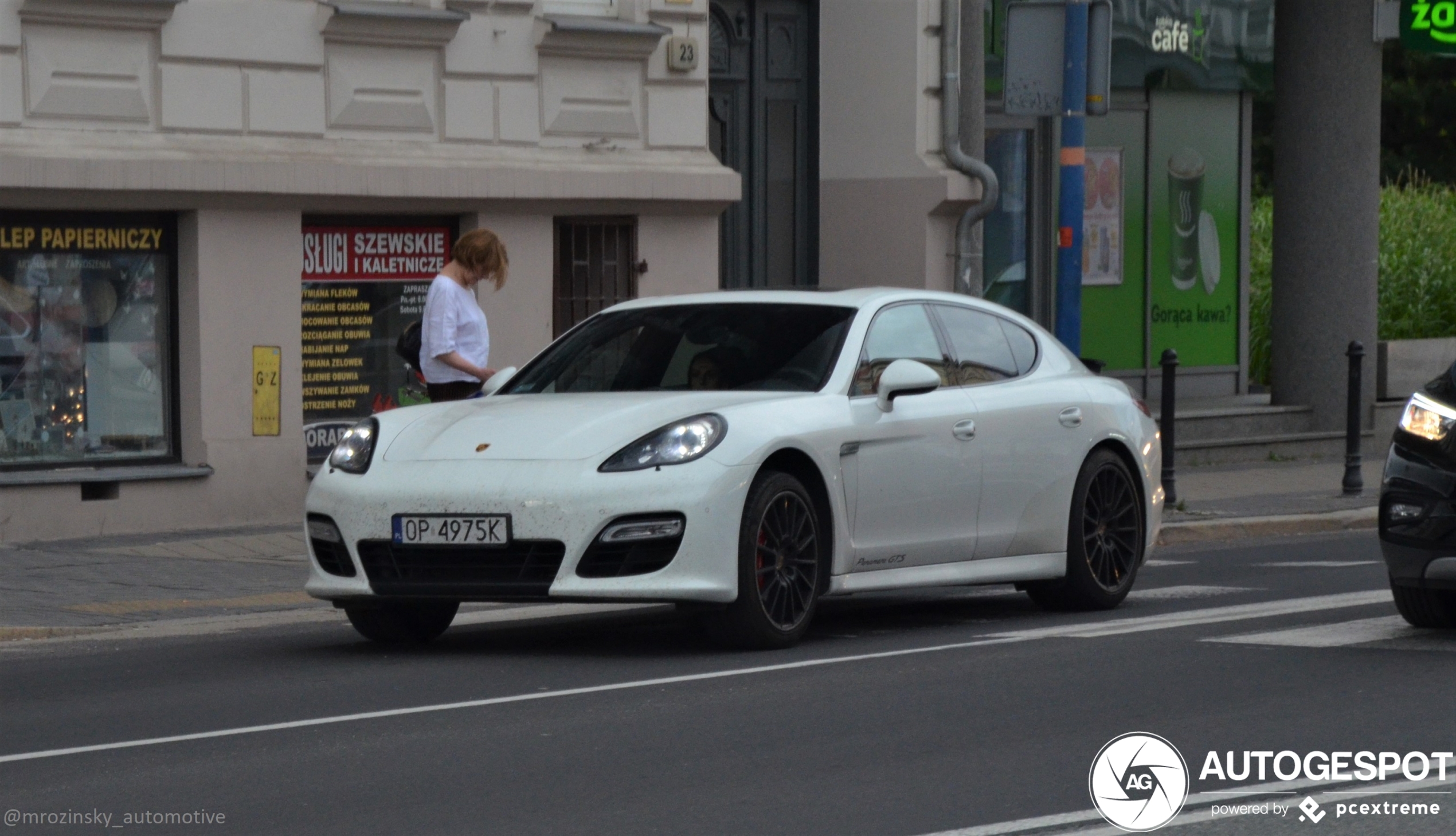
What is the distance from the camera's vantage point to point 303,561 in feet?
43.1

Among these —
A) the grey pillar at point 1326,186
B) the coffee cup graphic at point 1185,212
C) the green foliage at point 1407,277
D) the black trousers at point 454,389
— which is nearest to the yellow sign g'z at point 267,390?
the black trousers at point 454,389

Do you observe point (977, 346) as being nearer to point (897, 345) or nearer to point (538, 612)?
point (897, 345)

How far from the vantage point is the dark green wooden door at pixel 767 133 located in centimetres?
1953

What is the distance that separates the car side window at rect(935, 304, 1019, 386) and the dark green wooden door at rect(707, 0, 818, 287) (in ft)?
29.4

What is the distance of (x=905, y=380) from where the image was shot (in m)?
9.55

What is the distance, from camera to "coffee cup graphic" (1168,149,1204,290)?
941 inches

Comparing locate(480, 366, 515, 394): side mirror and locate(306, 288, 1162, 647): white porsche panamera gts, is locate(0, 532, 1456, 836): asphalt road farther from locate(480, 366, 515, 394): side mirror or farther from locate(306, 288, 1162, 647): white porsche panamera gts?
locate(480, 366, 515, 394): side mirror

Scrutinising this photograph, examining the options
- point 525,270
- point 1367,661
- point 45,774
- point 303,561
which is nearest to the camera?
point 45,774

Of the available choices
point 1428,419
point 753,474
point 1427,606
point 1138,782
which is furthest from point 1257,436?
point 1138,782

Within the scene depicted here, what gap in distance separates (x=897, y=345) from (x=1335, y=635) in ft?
7.07

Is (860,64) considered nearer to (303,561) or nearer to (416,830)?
(303,561)

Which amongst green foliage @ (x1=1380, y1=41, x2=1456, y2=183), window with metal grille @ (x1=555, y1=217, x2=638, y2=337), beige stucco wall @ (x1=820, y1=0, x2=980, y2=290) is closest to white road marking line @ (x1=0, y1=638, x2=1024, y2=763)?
window with metal grille @ (x1=555, y1=217, x2=638, y2=337)

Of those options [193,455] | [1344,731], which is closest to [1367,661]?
[1344,731]

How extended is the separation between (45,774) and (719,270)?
13.4 m
